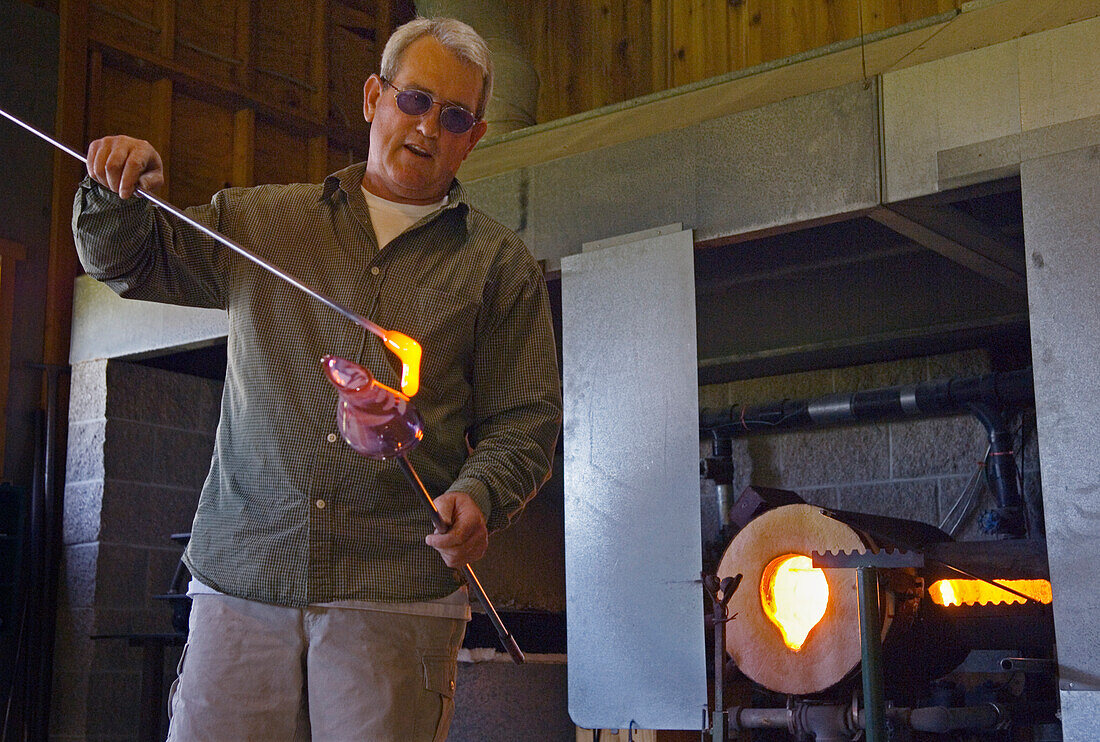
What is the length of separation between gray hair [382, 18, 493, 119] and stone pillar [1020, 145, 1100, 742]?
5.71 feet

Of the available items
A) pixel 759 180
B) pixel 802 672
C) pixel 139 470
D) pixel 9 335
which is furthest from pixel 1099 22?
pixel 9 335

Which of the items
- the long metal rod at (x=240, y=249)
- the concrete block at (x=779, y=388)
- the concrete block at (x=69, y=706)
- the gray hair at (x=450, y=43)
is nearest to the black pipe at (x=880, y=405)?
the concrete block at (x=779, y=388)

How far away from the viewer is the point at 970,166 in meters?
3.51

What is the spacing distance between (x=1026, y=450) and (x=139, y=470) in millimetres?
3940

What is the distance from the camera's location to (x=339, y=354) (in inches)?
81.5

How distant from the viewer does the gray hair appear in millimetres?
2346

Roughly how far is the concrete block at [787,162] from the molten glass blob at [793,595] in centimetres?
115

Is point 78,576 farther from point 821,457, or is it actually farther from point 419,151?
point 419,151

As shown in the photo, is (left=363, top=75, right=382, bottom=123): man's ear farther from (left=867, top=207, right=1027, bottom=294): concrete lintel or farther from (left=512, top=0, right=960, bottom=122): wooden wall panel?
(left=512, top=0, right=960, bottom=122): wooden wall panel

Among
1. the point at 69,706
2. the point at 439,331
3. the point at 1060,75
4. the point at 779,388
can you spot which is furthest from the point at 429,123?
the point at 69,706

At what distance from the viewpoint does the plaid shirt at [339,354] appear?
1.99 meters

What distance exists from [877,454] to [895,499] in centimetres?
22

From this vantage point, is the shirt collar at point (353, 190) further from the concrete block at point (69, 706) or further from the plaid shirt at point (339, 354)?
the concrete block at point (69, 706)

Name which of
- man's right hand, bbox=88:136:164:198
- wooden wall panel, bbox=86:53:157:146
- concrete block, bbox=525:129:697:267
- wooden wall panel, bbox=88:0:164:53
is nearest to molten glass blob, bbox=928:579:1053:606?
concrete block, bbox=525:129:697:267
